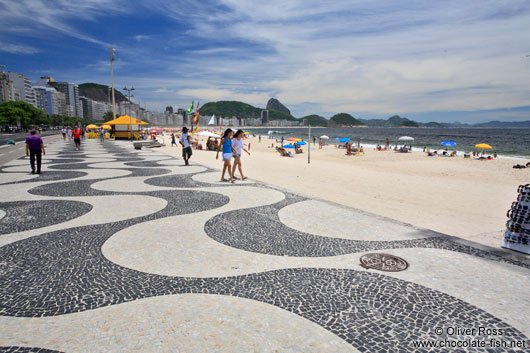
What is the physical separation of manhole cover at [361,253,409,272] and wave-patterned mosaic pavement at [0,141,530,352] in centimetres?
12

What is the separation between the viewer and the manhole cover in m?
3.70

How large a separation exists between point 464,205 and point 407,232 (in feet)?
14.3

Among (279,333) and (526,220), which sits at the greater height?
(526,220)

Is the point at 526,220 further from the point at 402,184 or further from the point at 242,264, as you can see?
the point at 402,184

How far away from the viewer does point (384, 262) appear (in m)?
3.87

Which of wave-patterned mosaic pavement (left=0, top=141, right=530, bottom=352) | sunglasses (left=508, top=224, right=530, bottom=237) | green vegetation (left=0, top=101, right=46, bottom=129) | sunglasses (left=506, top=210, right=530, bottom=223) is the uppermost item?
green vegetation (left=0, top=101, right=46, bottom=129)

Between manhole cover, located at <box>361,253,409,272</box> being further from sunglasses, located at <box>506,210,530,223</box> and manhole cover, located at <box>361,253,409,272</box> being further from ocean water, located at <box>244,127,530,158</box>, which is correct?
ocean water, located at <box>244,127,530,158</box>

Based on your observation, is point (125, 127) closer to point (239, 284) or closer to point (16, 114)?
point (239, 284)

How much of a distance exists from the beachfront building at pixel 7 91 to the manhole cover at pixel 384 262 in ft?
359

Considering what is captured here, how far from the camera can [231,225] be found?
5430mm

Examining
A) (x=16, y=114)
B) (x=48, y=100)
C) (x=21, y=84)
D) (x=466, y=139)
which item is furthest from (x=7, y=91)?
(x=466, y=139)

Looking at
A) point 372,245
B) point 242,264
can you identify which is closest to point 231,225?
point 242,264

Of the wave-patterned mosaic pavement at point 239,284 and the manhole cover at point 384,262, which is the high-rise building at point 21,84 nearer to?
the wave-patterned mosaic pavement at point 239,284

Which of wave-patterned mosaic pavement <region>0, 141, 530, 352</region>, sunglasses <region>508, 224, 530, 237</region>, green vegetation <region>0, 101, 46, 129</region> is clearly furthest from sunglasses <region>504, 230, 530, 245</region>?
green vegetation <region>0, 101, 46, 129</region>
